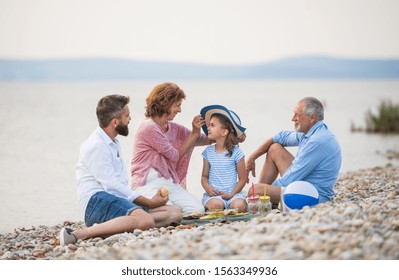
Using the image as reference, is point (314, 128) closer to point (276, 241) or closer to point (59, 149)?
point (276, 241)

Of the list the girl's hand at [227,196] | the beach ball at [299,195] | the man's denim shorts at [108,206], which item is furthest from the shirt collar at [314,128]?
the man's denim shorts at [108,206]

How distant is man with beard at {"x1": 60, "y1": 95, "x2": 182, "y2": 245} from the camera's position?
493 centimetres

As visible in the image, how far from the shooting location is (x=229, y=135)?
5664 mm

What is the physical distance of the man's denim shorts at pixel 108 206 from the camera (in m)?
4.96

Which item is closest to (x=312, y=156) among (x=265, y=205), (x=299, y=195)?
(x=299, y=195)

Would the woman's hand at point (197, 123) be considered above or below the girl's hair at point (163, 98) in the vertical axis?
below

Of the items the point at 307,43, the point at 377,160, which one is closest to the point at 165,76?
the point at 307,43

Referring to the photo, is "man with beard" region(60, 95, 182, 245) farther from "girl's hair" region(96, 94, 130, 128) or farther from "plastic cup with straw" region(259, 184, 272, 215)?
"plastic cup with straw" region(259, 184, 272, 215)

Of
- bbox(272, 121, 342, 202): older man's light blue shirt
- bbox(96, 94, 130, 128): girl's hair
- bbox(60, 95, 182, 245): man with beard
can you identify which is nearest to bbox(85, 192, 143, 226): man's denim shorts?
bbox(60, 95, 182, 245): man with beard

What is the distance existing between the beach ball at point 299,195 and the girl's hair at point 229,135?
2.46 feet

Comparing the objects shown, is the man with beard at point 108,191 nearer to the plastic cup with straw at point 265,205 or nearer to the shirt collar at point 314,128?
the plastic cup with straw at point 265,205

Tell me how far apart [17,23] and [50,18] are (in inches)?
110

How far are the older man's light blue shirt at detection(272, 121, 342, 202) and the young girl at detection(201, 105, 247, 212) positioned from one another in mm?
411
